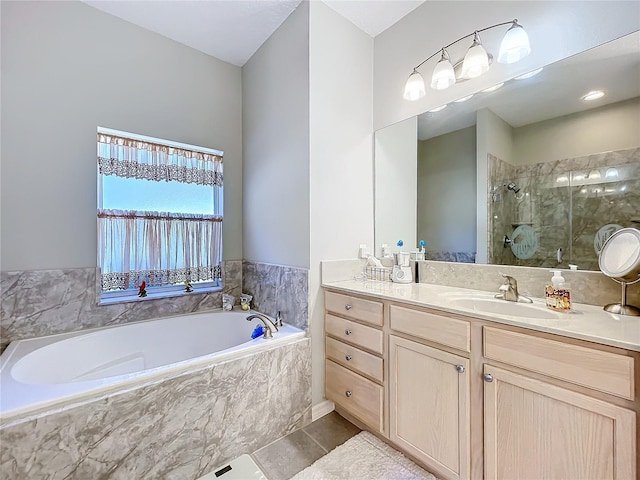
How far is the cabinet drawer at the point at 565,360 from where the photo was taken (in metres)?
0.83

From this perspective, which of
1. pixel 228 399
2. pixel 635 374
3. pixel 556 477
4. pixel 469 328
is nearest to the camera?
pixel 635 374

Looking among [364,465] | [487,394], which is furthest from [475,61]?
[364,465]

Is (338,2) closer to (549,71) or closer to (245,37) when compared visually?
(245,37)

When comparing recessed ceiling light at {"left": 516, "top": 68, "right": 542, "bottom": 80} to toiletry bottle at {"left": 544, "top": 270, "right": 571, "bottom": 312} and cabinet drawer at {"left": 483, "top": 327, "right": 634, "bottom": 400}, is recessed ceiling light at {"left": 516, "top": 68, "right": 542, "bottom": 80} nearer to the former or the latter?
toiletry bottle at {"left": 544, "top": 270, "right": 571, "bottom": 312}

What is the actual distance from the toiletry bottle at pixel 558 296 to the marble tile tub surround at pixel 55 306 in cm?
257

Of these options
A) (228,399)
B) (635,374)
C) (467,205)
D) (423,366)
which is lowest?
(228,399)

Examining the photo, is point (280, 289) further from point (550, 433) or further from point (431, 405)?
point (550, 433)

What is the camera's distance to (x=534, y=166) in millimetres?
1467

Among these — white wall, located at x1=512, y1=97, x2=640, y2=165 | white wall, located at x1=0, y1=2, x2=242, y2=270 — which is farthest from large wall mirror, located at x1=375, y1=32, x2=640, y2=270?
white wall, located at x1=0, y1=2, x2=242, y2=270

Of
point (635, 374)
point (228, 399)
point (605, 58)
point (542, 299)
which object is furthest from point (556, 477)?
point (605, 58)

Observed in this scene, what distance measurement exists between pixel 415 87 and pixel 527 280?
1.41 m

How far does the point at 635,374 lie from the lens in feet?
2.66

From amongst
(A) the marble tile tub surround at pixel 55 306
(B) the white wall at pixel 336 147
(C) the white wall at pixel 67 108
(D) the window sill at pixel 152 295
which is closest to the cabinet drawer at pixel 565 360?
(B) the white wall at pixel 336 147

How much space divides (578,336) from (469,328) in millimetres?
355
